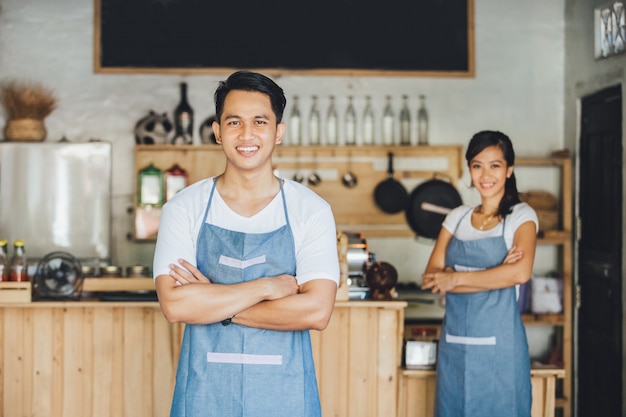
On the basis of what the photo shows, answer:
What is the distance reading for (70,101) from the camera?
6.20 m

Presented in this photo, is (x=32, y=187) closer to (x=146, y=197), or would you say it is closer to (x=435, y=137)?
(x=146, y=197)

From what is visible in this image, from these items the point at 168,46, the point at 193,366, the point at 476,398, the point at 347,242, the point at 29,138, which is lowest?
the point at 476,398

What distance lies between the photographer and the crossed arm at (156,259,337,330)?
7.83 ft

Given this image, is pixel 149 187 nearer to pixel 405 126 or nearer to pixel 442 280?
pixel 405 126

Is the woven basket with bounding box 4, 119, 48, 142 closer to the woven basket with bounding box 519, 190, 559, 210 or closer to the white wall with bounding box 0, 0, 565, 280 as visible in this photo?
the white wall with bounding box 0, 0, 565, 280

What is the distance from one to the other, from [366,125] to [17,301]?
9.98ft

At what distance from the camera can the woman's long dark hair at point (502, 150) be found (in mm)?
3584

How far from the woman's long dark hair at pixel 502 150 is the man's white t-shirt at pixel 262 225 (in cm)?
131

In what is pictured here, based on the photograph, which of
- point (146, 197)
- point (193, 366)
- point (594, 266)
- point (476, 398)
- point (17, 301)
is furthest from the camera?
point (146, 197)

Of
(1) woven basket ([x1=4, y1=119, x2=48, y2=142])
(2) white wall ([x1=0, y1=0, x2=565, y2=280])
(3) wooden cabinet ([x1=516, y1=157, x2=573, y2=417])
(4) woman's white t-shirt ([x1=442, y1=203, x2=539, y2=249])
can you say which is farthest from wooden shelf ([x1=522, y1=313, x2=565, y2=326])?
(1) woven basket ([x1=4, y1=119, x2=48, y2=142])

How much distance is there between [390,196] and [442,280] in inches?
102

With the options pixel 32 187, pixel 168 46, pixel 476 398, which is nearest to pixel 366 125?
pixel 168 46

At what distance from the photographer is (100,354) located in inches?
161

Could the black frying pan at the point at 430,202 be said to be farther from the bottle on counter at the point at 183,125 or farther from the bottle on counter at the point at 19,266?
the bottle on counter at the point at 19,266
